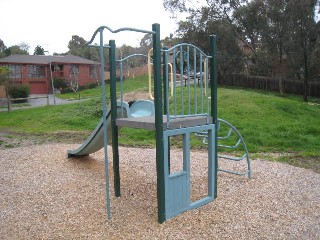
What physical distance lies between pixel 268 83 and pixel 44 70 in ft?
89.8

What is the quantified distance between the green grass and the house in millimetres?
23679

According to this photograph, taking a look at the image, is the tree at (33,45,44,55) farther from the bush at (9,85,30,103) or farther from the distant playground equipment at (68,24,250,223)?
the distant playground equipment at (68,24,250,223)

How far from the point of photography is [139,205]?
15.0 ft

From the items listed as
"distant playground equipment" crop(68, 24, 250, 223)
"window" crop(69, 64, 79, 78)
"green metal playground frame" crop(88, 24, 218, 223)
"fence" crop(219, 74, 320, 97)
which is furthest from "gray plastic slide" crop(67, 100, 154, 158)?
"window" crop(69, 64, 79, 78)

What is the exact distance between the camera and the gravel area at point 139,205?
12.5 ft

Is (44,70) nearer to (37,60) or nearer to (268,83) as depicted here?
(37,60)

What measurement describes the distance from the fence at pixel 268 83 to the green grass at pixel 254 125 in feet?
36.5

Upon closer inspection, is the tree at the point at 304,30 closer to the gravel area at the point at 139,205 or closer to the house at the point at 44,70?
the gravel area at the point at 139,205

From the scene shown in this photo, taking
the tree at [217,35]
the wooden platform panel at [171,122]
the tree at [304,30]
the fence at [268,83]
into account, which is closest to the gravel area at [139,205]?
the wooden platform panel at [171,122]

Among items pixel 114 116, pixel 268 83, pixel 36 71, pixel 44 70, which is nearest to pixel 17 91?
pixel 36 71

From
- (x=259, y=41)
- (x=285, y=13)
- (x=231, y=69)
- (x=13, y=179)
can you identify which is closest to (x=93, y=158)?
(x=13, y=179)

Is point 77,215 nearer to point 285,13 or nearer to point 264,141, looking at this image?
point 264,141

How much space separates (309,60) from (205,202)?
72.0 feet

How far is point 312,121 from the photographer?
11797 millimetres
